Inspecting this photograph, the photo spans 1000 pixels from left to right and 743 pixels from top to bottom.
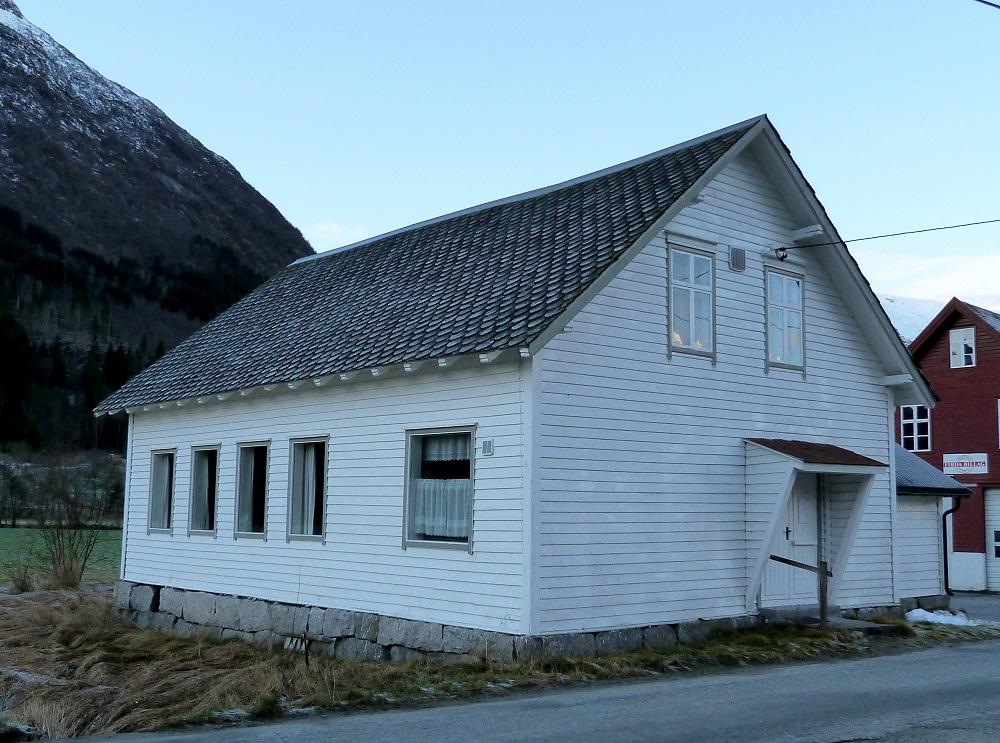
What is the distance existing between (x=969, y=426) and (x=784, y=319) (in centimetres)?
1658

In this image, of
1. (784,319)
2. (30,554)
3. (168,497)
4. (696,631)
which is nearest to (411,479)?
(696,631)

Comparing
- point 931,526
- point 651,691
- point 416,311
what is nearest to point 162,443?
point 416,311

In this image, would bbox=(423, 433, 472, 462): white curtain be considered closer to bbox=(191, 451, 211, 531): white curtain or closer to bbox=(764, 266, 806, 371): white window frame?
bbox=(764, 266, 806, 371): white window frame

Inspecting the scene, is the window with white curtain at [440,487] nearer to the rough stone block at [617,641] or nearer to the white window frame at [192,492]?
the rough stone block at [617,641]

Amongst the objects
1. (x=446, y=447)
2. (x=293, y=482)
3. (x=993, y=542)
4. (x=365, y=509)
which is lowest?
(x=993, y=542)

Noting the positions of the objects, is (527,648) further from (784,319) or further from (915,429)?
(915,429)

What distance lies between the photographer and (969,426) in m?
31.1

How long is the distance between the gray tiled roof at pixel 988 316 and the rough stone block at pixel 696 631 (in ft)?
62.9

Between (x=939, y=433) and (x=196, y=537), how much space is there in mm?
20970

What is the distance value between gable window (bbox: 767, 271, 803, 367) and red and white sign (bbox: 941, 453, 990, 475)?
629 inches

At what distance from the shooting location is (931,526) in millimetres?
21312

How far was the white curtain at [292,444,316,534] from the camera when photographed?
56.9 feet

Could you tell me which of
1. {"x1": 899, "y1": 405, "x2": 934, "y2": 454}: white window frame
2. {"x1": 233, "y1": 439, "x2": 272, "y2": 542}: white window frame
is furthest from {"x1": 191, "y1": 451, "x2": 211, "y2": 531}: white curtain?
{"x1": 899, "y1": 405, "x2": 934, "y2": 454}: white window frame

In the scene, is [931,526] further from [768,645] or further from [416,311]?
[416,311]
